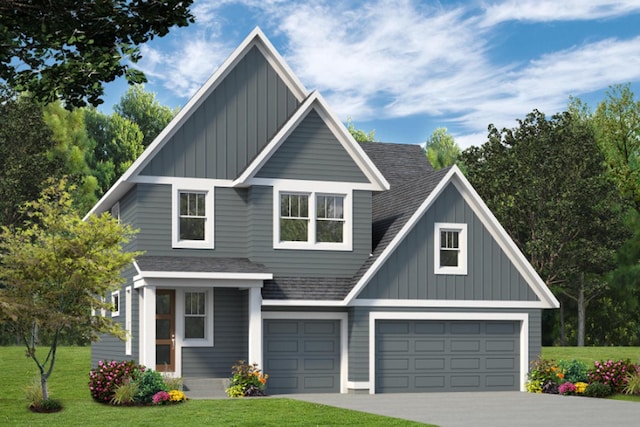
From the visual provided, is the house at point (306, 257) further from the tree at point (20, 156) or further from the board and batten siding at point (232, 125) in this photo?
the tree at point (20, 156)

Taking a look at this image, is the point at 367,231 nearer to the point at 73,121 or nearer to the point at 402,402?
the point at 402,402

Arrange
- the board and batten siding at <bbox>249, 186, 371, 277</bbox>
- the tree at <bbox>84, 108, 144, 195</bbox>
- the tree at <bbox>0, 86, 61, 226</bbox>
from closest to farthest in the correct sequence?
1. the board and batten siding at <bbox>249, 186, 371, 277</bbox>
2. the tree at <bbox>0, 86, 61, 226</bbox>
3. the tree at <bbox>84, 108, 144, 195</bbox>

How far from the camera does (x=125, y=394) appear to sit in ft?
75.9

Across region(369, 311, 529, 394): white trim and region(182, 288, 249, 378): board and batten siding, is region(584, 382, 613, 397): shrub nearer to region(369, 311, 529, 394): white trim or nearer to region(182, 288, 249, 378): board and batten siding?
region(369, 311, 529, 394): white trim

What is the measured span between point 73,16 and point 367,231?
51.3 feet

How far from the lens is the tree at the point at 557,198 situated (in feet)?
170

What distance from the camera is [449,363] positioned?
96.2 feet

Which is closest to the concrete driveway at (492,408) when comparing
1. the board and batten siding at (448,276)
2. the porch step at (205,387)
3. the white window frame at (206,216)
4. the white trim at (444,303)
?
the porch step at (205,387)

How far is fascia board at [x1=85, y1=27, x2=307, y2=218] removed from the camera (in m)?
28.2

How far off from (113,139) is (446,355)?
43.8 m

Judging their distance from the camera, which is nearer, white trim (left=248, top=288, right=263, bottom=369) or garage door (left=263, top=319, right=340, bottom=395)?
white trim (left=248, top=288, right=263, bottom=369)

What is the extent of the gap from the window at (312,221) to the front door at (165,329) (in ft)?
11.5

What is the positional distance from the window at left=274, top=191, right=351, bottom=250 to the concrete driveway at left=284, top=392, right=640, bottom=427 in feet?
15.0

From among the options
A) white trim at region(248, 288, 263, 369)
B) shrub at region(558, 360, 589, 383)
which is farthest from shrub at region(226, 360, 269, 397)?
shrub at region(558, 360, 589, 383)
